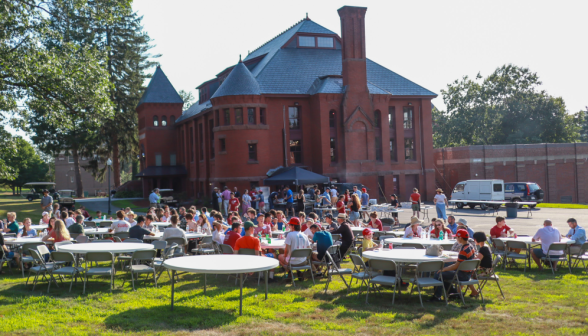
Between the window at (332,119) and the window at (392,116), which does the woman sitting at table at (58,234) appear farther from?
the window at (392,116)

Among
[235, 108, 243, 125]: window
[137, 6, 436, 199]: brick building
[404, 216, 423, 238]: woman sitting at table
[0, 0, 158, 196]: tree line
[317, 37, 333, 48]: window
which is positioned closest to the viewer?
[404, 216, 423, 238]: woman sitting at table

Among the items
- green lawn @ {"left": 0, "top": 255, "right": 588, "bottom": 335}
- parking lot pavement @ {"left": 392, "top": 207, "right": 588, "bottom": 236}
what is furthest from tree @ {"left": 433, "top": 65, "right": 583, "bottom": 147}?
green lawn @ {"left": 0, "top": 255, "right": 588, "bottom": 335}

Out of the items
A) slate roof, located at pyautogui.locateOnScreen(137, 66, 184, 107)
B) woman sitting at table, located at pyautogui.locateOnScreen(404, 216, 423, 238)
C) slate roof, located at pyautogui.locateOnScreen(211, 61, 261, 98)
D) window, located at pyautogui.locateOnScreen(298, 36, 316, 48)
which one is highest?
window, located at pyautogui.locateOnScreen(298, 36, 316, 48)

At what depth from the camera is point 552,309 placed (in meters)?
8.45

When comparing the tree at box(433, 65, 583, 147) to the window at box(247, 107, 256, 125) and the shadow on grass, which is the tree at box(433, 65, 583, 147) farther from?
the shadow on grass

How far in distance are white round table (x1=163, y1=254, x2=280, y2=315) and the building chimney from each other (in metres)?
29.7

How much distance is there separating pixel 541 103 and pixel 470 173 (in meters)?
21.4

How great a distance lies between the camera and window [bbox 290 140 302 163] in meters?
38.8

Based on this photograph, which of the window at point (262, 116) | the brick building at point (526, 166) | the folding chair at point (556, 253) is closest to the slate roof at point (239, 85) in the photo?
the window at point (262, 116)

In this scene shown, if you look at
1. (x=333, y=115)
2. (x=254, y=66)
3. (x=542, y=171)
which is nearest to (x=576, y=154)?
(x=542, y=171)

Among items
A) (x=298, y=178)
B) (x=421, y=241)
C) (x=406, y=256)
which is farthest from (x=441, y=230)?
(x=298, y=178)

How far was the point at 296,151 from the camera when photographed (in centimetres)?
3897

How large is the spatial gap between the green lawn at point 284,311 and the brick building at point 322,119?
26.4 m

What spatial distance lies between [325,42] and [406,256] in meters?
36.6
